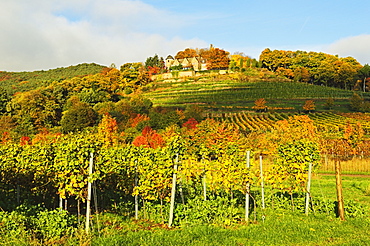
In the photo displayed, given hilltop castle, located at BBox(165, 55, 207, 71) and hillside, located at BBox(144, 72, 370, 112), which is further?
hilltop castle, located at BBox(165, 55, 207, 71)

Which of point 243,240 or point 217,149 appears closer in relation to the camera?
point 243,240

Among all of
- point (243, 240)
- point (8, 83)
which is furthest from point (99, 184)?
point (8, 83)

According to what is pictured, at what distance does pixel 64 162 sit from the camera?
815 centimetres

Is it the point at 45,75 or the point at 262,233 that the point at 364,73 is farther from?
the point at 45,75

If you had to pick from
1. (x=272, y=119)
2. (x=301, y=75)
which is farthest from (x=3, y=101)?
(x=301, y=75)

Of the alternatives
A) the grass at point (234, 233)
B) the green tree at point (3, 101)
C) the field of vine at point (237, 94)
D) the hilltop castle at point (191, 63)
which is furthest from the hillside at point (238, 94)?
the grass at point (234, 233)

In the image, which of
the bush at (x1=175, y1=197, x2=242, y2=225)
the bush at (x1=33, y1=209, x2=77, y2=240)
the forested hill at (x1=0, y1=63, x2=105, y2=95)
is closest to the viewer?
the bush at (x1=33, y1=209, x2=77, y2=240)

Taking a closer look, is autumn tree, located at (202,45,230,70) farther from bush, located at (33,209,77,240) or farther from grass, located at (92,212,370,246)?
bush, located at (33,209,77,240)

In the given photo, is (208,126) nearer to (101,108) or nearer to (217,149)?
(217,149)

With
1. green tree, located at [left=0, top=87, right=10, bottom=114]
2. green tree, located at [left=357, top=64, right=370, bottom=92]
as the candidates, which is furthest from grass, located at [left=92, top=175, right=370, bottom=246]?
green tree, located at [left=357, top=64, right=370, bottom=92]

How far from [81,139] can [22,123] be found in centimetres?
5258

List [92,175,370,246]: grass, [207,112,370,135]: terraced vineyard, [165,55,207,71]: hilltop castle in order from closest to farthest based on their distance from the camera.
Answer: [92,175,370,246]: grass < [207,112,370,135]: terraced vineyard < [165,55,207,71]: hilltop castle

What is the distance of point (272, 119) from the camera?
54.2 meters

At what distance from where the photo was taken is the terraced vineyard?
4506cm
